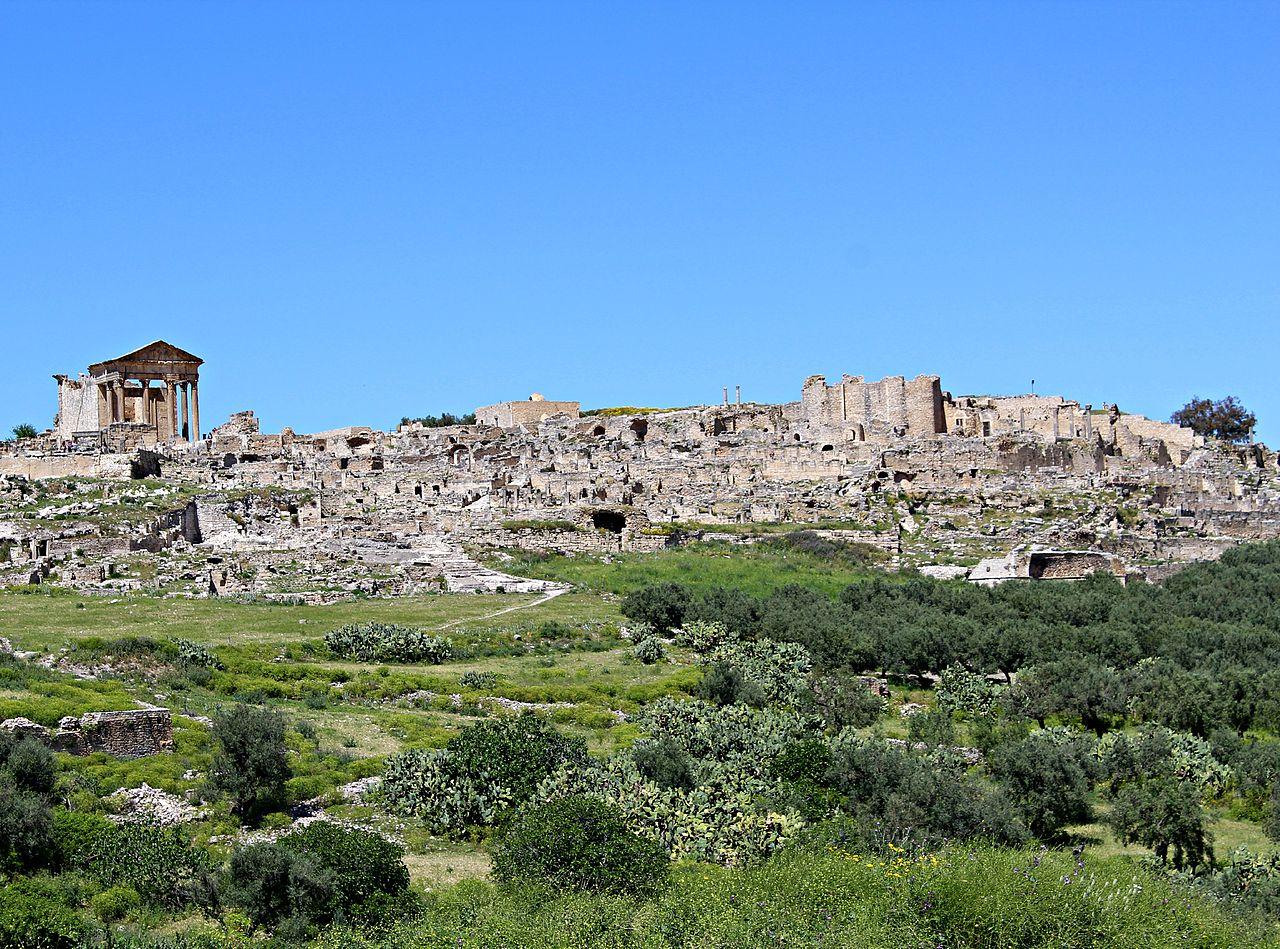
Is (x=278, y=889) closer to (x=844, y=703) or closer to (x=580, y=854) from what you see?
(x=580, y=854)

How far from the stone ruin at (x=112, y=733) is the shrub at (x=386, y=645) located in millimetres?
9315

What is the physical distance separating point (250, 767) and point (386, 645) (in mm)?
11102

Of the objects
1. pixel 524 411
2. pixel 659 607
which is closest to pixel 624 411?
pixel 524 411

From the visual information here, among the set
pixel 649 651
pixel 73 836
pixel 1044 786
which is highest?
pixel 649 651

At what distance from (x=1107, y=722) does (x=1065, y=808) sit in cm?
821

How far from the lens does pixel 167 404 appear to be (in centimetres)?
6806

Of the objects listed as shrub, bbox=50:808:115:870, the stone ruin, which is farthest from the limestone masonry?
shrub, bbox=50:808:115:870

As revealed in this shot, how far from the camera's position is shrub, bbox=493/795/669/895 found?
18.4m

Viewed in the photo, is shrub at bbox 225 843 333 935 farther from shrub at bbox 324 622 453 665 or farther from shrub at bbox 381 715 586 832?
shrub at bbox 324 622 453 665

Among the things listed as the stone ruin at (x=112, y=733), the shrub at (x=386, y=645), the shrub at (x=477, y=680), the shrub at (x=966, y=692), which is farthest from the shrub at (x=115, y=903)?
the shrub at (x=966, y=692)

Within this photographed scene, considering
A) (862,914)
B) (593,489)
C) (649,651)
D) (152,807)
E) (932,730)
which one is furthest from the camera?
(593,489)

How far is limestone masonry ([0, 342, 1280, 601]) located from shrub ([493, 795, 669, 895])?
70.9 feet

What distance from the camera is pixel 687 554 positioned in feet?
156

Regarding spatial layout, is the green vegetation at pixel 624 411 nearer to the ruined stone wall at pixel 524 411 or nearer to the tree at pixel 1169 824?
the ruined stone wall at pixel 524 411
